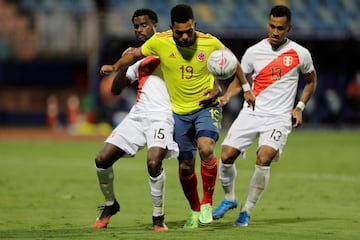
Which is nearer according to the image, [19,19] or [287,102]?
[287,102]

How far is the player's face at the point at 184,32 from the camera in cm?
1023

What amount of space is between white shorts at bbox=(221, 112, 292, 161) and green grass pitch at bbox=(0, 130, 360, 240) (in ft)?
2.87

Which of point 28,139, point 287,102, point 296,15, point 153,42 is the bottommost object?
point 28,139

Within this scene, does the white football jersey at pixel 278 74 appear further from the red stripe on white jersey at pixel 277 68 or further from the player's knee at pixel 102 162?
the player's knee at pixel 102 162

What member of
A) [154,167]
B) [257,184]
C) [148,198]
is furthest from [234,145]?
[148,198]

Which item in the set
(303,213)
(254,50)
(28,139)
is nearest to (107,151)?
(254,50)

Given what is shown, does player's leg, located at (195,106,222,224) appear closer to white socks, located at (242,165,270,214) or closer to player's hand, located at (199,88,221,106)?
player's hand, located at (199,88,221,106)

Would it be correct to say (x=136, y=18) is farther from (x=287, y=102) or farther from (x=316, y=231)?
(x=316, y=231)

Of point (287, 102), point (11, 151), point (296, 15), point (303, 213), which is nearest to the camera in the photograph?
point (287, 102)

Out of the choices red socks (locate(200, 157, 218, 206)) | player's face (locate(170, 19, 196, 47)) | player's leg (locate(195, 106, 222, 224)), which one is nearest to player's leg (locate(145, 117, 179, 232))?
player's leg (locate(195, 106, 222, 224))

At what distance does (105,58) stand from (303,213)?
21447 mm

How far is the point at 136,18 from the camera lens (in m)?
10.8

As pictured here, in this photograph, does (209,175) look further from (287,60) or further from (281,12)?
(281,12)

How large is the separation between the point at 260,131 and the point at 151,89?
1446mm
